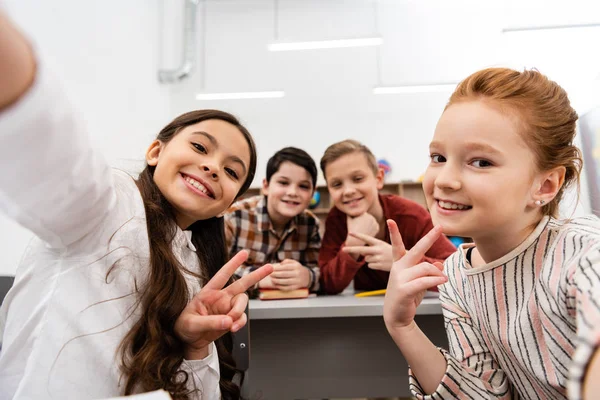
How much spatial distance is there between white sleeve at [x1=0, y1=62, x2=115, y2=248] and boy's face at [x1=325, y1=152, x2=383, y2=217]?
127 cm

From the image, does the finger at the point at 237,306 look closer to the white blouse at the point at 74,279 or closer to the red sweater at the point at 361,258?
the white blouse at the point at 74,279

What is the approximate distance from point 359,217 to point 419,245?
0.97 meters

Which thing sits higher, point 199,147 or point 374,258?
point 199,147

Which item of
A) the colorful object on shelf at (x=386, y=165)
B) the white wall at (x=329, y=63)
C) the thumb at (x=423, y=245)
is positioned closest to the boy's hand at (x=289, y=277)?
the thumb at (x=423, y=245)

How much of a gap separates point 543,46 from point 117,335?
1.77m

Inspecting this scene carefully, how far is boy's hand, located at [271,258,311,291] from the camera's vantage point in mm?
1435

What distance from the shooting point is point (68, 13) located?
297 centimetres

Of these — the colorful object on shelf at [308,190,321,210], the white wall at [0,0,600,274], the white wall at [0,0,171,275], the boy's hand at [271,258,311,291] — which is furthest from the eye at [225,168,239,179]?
the white wall at [0,0,600,274]

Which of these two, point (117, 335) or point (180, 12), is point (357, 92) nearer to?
point (180, 12)

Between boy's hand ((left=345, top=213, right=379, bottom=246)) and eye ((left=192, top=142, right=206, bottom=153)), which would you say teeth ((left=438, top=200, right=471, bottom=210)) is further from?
boy's hand ((left=345, top=213, right=379, bottom=246))

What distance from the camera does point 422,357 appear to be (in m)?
0.80

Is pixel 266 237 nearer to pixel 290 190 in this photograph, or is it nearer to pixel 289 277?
pixel 290 190

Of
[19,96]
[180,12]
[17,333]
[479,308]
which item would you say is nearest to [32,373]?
[17,333]

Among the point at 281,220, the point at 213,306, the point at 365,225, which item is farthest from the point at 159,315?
the point at 281,220
